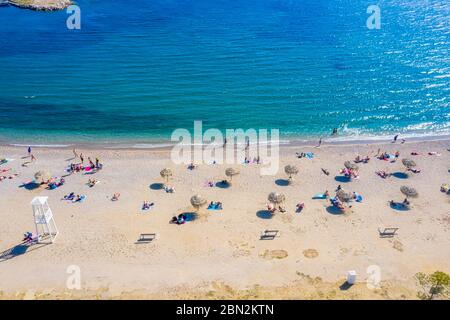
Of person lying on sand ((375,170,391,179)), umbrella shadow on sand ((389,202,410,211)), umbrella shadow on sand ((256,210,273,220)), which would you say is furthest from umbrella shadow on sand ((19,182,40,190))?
person lying on sand ((375,170,391,179))

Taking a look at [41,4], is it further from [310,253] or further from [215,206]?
[310,253]

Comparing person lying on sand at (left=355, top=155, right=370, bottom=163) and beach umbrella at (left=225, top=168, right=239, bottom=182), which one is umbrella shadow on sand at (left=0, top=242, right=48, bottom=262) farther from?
person lying on sand at (left=355, top=155, right=370, bottom=163)

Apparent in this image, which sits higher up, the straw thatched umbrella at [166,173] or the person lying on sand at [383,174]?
the straw thatched umbrella at [166,173]

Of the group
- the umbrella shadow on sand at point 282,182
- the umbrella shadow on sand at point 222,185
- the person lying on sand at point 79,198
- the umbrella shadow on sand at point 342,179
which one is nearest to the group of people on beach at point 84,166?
the person lying on sand at point 79,198

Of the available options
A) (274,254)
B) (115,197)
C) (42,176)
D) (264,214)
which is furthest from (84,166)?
(274,254)

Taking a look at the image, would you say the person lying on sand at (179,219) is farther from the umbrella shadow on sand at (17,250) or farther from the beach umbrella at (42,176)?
the beach umbrella at (42,176)
